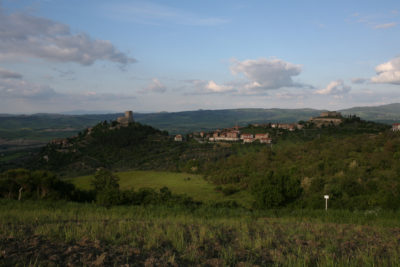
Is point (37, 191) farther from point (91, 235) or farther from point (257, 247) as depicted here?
point (257, 247)

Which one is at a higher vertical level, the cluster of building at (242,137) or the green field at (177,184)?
the cluster of building at (242,137)

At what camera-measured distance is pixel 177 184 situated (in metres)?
50.6

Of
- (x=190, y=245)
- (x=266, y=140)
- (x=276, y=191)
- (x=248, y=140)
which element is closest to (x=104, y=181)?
(x=276, y=191)

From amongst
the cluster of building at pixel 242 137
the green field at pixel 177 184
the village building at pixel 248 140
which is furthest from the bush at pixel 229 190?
the village building at pixel 248 140

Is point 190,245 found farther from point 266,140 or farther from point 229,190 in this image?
point 266,140

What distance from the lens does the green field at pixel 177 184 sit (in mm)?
41425

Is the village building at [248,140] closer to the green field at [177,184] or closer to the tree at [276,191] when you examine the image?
the green field at [177,184]

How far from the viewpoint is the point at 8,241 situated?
21.9ft

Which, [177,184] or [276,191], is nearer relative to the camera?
[276,191]

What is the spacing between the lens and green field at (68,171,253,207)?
136 feet

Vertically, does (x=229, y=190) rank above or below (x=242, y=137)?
below

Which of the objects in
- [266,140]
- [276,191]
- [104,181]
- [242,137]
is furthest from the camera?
[242,137]

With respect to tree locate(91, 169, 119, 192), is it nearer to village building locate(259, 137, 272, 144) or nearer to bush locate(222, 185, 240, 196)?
bush locate(222, 185, 240, 196)

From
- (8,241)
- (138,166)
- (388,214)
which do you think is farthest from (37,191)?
(138,166)
